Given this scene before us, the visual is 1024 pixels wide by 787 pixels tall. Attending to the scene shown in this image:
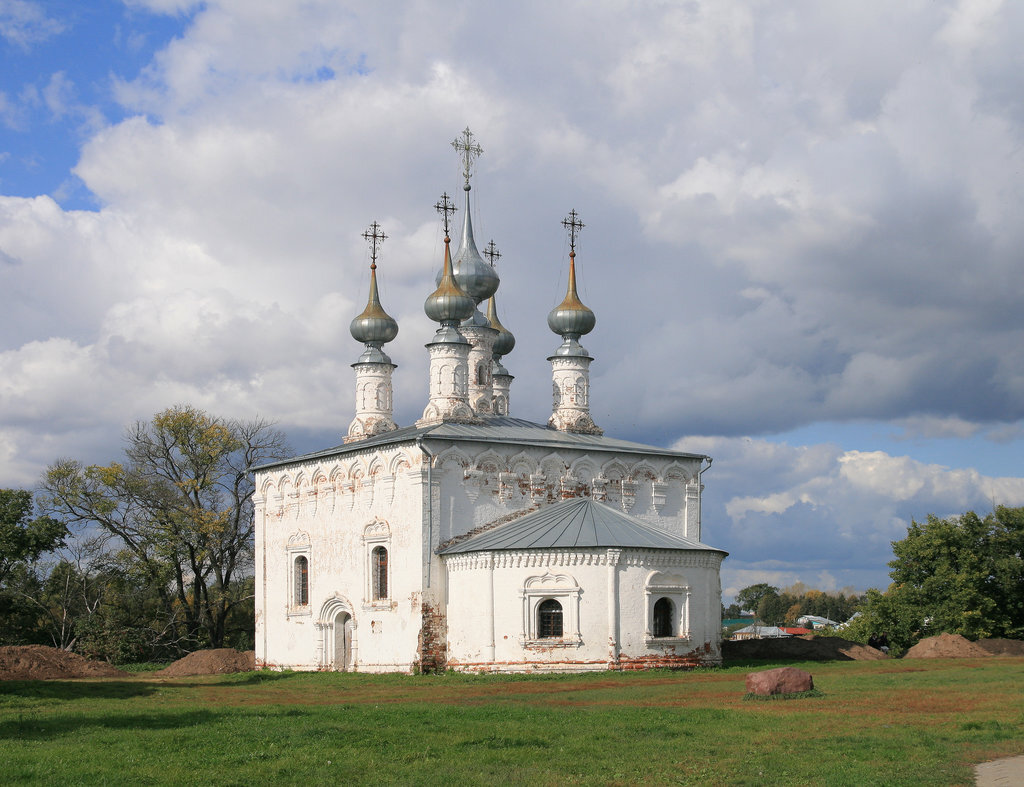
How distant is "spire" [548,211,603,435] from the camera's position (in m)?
34.9

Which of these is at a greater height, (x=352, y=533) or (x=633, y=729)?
(x=352, y=533)

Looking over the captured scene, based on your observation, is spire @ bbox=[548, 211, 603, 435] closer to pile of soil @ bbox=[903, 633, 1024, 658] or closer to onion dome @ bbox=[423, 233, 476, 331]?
onion dome @ bbox=[423, 233, 476, 331]

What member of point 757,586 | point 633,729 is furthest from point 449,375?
point 757,586

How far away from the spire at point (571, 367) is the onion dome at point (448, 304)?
132 inches

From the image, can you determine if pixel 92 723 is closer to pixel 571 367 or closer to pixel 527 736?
pixel 527 736

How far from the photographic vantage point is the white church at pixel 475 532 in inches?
1073

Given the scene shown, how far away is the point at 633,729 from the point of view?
14562 mm

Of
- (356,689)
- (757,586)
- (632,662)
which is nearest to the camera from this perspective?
(356,689)

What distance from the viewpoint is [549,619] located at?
1077 inches

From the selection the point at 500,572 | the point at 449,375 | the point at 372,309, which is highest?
the point at 372,309

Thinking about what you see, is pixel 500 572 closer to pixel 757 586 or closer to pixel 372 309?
pixel 372 309

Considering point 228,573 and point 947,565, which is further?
point 228,573

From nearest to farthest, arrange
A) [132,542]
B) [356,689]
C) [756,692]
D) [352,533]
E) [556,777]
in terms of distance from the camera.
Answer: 1. [556,777]
2. [756,692]
3. [356,689]
4. [352,533]
5. [132,542]

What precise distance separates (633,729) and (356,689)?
35.9ft
